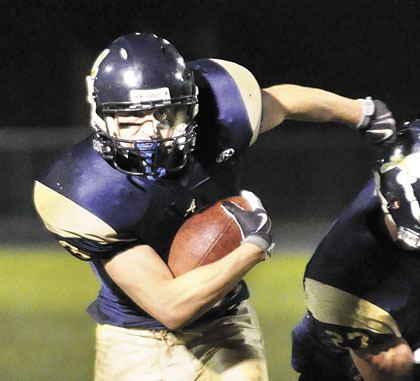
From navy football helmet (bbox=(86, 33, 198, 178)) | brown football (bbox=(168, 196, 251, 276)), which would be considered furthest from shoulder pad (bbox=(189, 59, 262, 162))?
brown football (bbox=(168, 196, 251, 276))

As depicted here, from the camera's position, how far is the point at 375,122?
3109 millimetres

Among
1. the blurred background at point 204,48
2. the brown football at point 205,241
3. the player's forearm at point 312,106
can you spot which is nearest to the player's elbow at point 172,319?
the brown football at point 205,241

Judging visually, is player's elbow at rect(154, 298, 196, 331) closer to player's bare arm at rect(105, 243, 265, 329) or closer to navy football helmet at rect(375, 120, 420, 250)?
player's bare arm at rect(105, 243, 265, 329)

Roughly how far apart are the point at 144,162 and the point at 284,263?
2.46 metres

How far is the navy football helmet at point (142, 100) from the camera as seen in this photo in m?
2.73

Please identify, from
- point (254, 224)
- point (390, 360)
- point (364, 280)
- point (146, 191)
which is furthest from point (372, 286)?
point (146, 191)

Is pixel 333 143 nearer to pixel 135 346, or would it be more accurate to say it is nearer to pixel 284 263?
pixel 284 263

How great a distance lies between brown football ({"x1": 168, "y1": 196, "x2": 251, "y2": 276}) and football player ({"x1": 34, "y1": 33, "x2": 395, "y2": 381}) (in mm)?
35

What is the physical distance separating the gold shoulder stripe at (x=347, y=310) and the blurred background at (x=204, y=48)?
2797mm

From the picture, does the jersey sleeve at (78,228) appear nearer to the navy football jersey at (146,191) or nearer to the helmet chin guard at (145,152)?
the navy football jersey at (146,191)

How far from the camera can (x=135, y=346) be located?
3047 millimetres

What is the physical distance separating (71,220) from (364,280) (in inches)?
31.5

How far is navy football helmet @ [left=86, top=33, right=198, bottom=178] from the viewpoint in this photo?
273cm

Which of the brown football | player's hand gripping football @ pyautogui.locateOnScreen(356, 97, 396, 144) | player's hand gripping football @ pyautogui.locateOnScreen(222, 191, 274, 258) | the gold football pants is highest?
player's hand gripping football @ pyautogui.locateOnScreen(356, 97, 396, 144)
